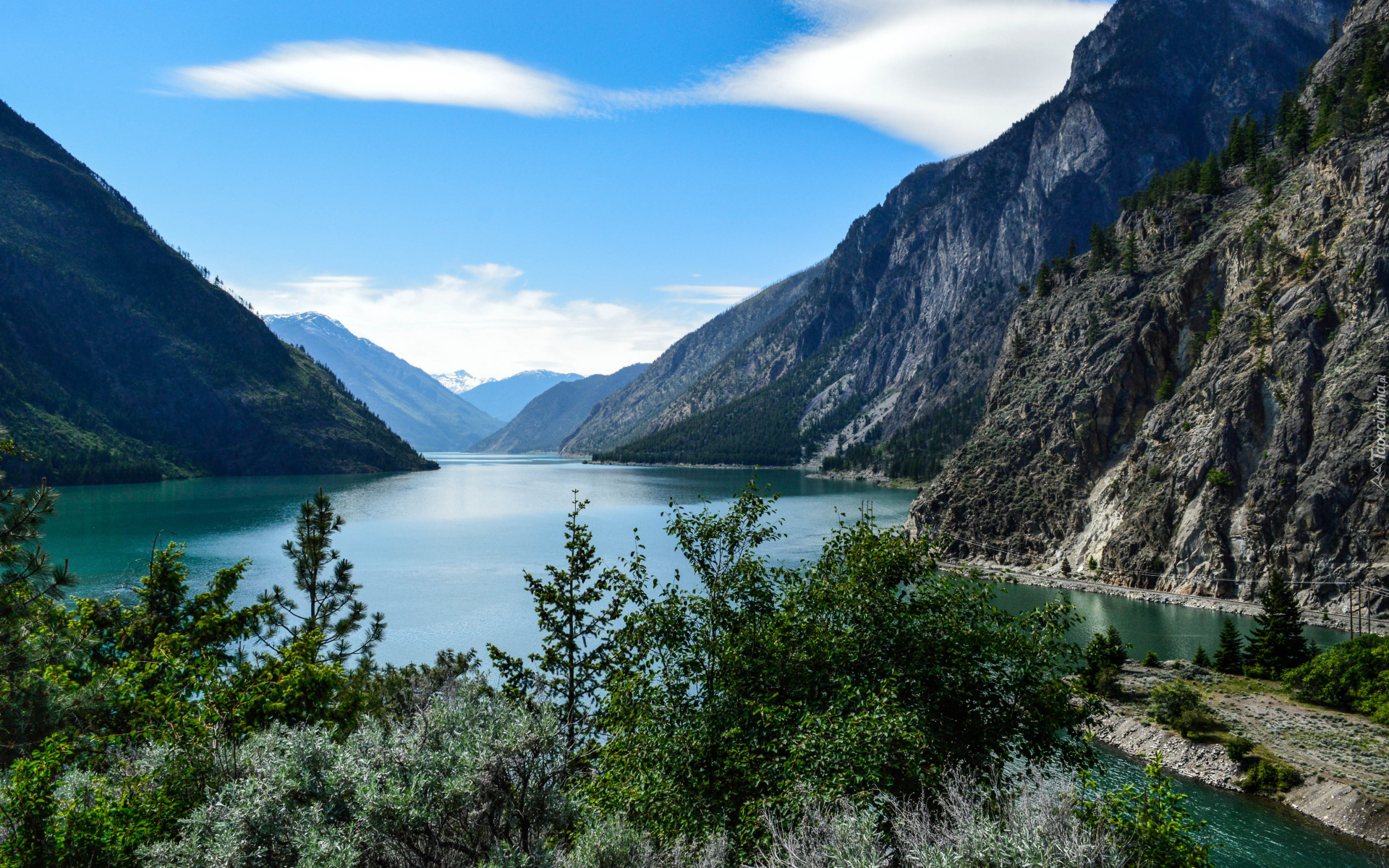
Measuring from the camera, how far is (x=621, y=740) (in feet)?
47.9

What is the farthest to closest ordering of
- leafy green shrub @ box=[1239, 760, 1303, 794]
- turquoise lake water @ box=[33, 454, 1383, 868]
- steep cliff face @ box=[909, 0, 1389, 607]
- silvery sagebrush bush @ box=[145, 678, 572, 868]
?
1. steep cliff face @ box=[909, 0, 1389, 607]
2. leafy green shrub @ box=[1239, 760, 1303, 794]
3. turquoise lake water @ box=[33, 454, 1383, 868]
4. silvery sagebrush bush @ box=[145, 678, 572, 868]

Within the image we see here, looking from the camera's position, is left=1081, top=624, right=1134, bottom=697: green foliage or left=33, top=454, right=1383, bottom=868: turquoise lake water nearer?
left=33, top=454, right=1383, bottom=868: turquoise lake water

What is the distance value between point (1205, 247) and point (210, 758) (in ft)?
327

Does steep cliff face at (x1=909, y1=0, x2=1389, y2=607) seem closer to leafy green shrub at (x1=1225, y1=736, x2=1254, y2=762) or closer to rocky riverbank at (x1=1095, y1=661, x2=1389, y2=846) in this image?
rocky riverbank at (x1=1095, y1=661, x2=1389, y2=846)

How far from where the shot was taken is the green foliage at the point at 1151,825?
10.0m

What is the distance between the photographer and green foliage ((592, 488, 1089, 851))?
42.6ft

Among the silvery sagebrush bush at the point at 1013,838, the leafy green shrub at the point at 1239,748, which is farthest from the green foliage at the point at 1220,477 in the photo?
the silvery sagebrush bush at the point at 1013,838

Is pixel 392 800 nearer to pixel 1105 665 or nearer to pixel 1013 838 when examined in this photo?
pixel 1013 838

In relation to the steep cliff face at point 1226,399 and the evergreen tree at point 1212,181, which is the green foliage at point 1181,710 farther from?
the evergreen tree at point 1212,181

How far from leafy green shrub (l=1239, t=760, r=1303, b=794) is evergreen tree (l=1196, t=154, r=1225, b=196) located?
8229cm

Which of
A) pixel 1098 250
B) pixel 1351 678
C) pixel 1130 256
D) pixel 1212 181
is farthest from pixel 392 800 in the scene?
pixel 1098 250

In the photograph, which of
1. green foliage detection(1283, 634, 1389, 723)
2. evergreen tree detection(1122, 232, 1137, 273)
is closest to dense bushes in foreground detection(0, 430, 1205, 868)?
green foliage detection(1283, 634, 1389, 723)

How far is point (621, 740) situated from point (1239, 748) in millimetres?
32692

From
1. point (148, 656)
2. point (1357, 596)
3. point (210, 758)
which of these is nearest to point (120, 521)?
point (148, 656)
